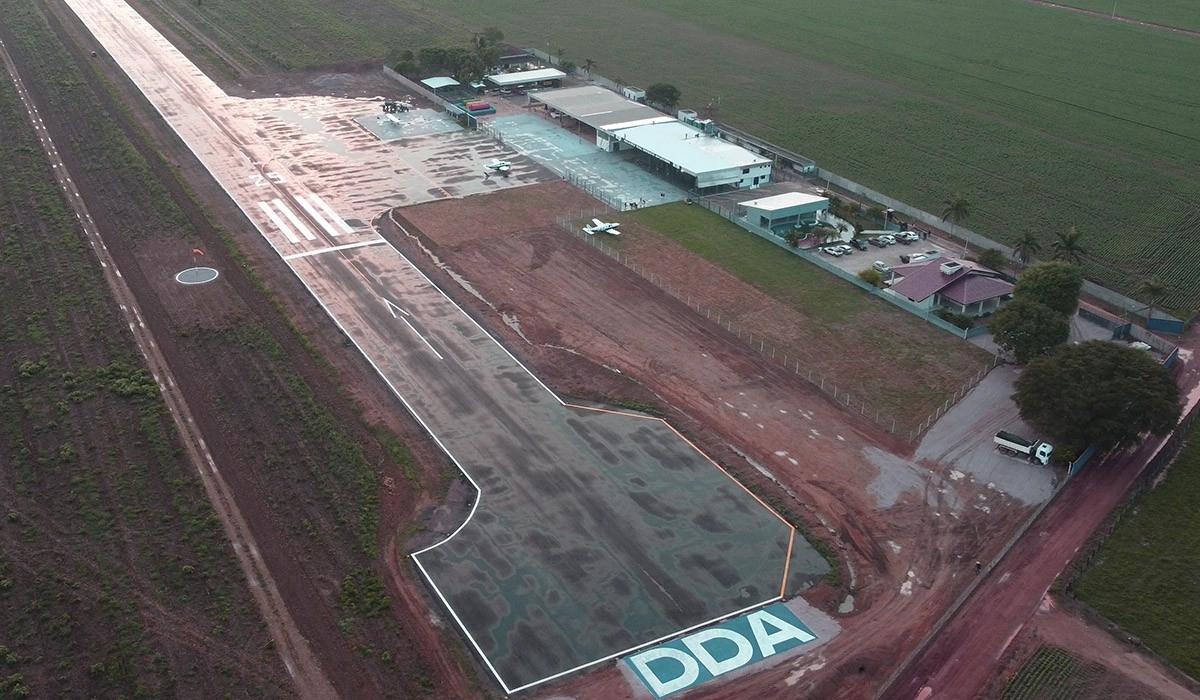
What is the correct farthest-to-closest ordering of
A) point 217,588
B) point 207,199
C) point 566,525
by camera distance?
point 207,199 → point 566,525 → point 217,588

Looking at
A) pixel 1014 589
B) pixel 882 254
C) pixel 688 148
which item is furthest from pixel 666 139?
pixel 1014 589

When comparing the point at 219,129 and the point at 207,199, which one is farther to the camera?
the point at 219,129

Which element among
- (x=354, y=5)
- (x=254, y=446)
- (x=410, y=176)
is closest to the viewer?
(x=254, y=446)

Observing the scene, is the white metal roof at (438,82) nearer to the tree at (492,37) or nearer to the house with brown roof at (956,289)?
the tree at (492,37)

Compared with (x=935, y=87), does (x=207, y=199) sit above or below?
below

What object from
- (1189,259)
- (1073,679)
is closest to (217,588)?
(1073,679)

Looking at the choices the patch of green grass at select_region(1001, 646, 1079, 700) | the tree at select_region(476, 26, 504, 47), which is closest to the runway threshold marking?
the patch of green grass at select_region(1001, 646, 1079, 700)

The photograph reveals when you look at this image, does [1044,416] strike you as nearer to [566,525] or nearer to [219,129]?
[566,525]
